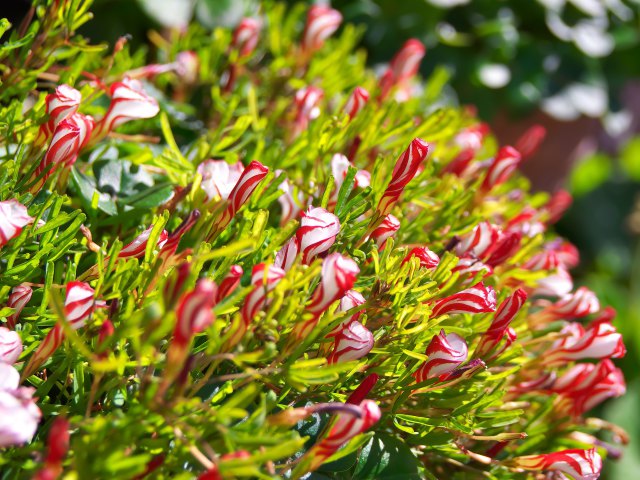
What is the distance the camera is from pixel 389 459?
544 mm

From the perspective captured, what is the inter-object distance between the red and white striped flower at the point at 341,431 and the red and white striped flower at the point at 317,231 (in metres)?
0.12

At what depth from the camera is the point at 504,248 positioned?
652 millimetres

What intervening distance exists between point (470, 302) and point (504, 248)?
5.2 inches

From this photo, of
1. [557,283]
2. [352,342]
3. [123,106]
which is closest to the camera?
[352,342]

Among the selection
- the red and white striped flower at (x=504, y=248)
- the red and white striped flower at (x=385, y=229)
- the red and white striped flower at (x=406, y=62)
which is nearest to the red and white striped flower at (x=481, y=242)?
the red and white striped flower at (x=504, y=248)

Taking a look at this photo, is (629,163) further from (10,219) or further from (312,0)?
(10,219)

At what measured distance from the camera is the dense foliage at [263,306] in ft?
1.39

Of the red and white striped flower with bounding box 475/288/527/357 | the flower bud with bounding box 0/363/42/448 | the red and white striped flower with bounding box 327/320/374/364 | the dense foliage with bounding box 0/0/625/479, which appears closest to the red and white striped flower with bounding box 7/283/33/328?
the dense foliage with bounding box 0/0/625/479

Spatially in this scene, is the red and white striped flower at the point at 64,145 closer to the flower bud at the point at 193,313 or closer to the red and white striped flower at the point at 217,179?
the red and white striped flower at the point at 217,179

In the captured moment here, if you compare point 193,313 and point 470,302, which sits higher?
point 193,313

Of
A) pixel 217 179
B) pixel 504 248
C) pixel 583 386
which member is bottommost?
pixel 583 386

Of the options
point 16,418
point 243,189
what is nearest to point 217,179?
point 243,189

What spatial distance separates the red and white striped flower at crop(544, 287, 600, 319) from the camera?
70 centimetres

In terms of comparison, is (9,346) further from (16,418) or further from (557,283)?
(557,283)
